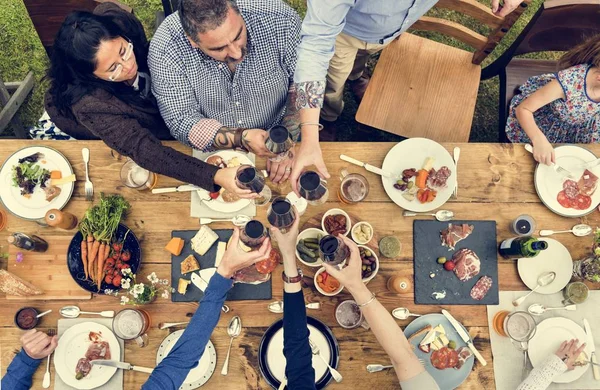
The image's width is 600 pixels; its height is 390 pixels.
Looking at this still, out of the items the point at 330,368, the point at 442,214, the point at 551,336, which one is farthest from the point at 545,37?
the point at 330,368

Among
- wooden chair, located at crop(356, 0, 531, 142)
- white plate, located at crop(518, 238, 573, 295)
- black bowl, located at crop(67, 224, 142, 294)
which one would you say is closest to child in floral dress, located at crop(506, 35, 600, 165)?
wooden chair, located at crop(356, 0, 531, 142)

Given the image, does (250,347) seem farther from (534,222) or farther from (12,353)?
(534,222)

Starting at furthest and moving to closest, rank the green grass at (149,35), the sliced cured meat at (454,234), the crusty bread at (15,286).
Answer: the green grass at (149,35)
the sliced cured meat at (454,234)
the crusty bread at (15,286)

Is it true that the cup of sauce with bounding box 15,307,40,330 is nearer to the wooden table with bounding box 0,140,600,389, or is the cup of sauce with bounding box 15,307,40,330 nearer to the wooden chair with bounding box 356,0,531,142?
the wooden table with bounding box 0,140,600,389

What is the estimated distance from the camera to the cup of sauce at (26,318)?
211cm

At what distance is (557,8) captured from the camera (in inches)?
99.7

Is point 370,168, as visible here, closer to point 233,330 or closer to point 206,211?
point 206,211

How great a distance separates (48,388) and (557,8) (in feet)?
11.1

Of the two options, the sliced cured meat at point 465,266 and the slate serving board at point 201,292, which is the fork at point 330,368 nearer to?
the slate serving board at point 201,292

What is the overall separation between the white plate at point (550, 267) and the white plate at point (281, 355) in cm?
107

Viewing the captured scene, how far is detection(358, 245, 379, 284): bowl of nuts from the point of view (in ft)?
7.11

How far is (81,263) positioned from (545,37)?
3024 millimetres

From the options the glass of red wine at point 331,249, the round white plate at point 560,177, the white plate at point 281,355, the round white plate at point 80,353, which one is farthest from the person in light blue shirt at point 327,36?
the round white plate at point 80,353

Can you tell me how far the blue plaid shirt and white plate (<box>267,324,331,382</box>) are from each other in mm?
1066
